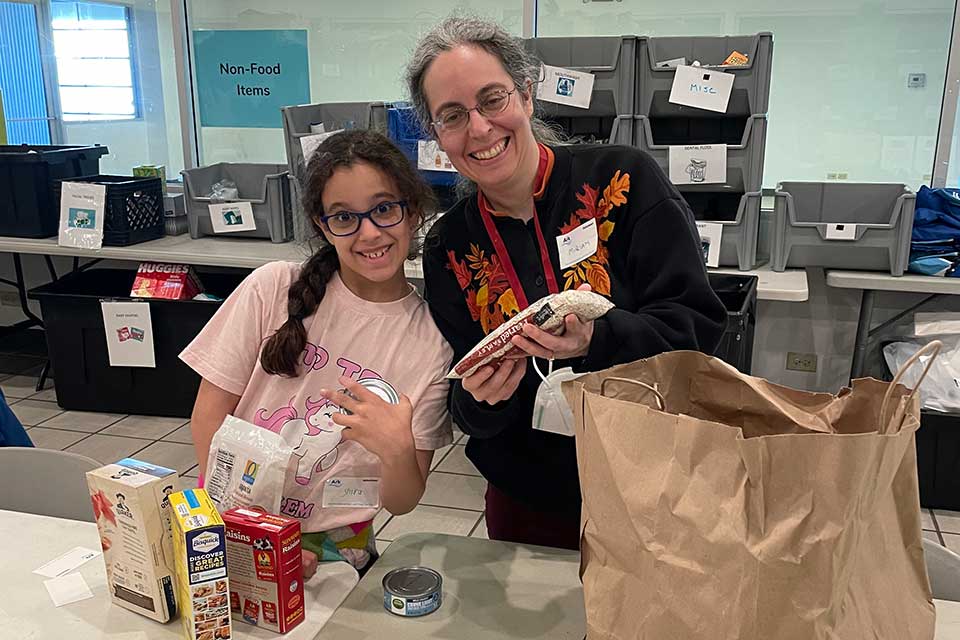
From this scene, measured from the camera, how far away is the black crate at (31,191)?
373 cm

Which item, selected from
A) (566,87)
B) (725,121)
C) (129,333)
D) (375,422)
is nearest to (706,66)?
(725,121)

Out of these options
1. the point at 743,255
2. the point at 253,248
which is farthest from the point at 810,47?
the point at 253,248

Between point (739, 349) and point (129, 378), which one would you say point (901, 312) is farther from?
point (129, 378)

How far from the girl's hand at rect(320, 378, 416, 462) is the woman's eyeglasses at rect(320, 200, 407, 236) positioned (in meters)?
0.32

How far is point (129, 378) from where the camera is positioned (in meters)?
3.71

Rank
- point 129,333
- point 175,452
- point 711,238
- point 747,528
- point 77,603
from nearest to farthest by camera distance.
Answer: point 747,528 → point 77,603 → point 711,238 → point 175,452 → point 129,333

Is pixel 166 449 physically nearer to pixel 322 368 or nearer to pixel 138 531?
pixel 322 368

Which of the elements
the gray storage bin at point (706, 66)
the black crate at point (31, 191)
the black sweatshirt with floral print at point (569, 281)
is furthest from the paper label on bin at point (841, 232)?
the black crate at point (31, 191)

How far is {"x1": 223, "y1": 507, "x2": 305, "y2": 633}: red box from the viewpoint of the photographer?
1.10 m

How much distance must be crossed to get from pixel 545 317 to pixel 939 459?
93.8 inches

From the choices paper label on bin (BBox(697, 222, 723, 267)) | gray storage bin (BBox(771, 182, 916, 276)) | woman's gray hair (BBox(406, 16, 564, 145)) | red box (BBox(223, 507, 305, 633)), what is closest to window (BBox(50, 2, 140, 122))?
paper label on bin (BBox(697, 222, 723, 267))

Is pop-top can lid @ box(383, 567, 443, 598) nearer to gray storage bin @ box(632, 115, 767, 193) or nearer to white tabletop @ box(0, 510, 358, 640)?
white tabletop @ box(0, 510, 358, 640)

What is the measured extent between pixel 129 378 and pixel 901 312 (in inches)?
128

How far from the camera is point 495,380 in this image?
1.18 m
